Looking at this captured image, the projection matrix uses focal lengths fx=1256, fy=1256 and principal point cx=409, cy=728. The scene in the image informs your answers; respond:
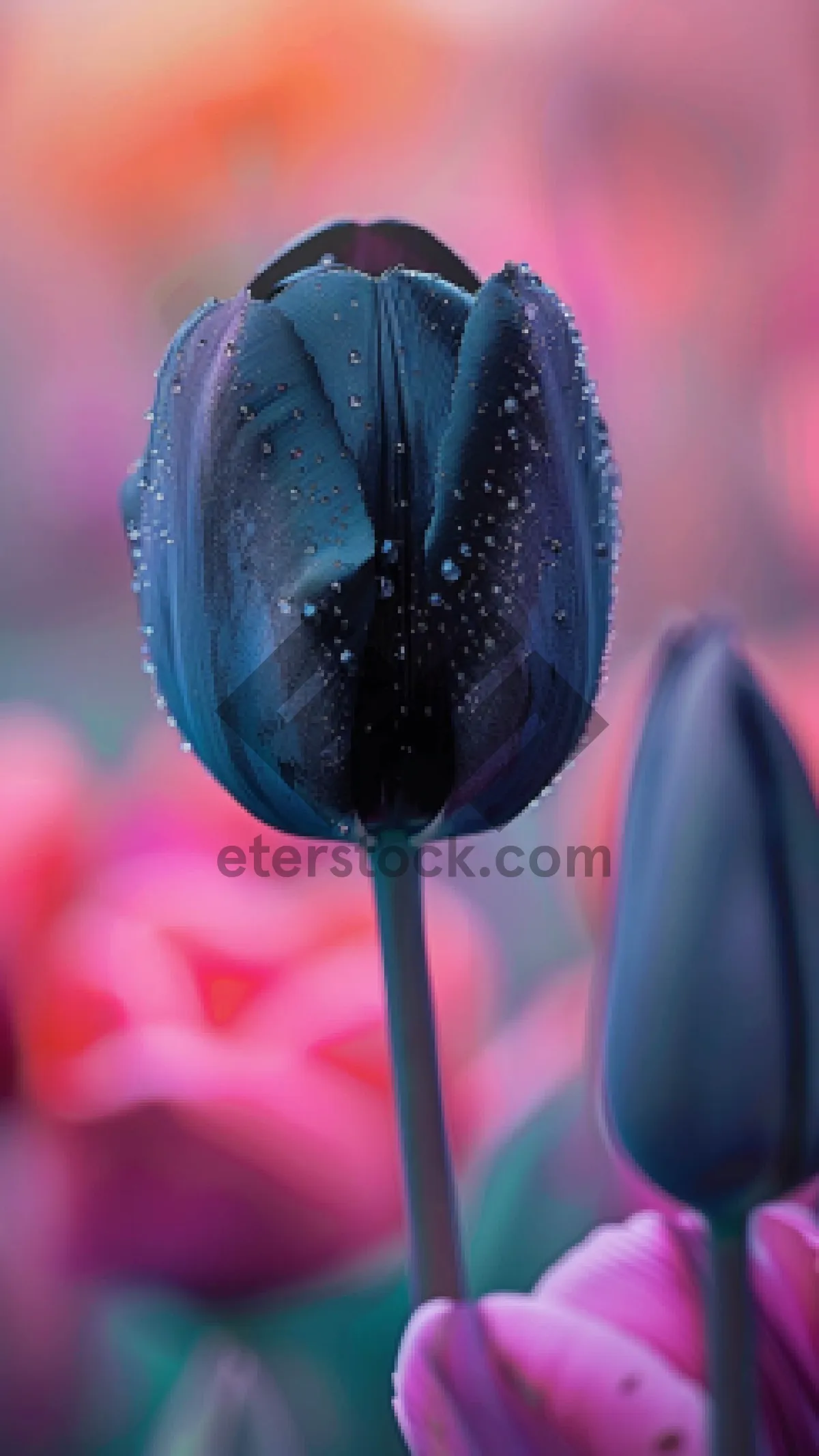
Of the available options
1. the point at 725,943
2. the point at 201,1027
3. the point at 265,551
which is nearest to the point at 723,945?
the point at 725,943

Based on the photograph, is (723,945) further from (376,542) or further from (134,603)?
(134,603)

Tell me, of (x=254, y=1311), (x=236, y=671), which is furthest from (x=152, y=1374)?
(x=236, y=671)

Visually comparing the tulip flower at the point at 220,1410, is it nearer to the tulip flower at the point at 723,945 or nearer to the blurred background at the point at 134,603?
the blurred background at the point at 134,603

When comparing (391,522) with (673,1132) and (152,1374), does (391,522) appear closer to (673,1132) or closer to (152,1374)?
(673,1132)

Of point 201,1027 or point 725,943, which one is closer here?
point 725,943

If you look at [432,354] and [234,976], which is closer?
[432,354]

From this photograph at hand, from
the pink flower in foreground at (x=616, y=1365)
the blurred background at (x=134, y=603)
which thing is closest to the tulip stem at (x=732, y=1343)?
the pink flower in foreground at (x=616, y=1365)

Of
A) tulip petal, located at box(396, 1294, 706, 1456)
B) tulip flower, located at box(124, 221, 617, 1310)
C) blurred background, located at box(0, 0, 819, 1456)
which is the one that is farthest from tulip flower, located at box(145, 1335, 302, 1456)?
tulip flower, located at box(124, 221, 617, 1310)
